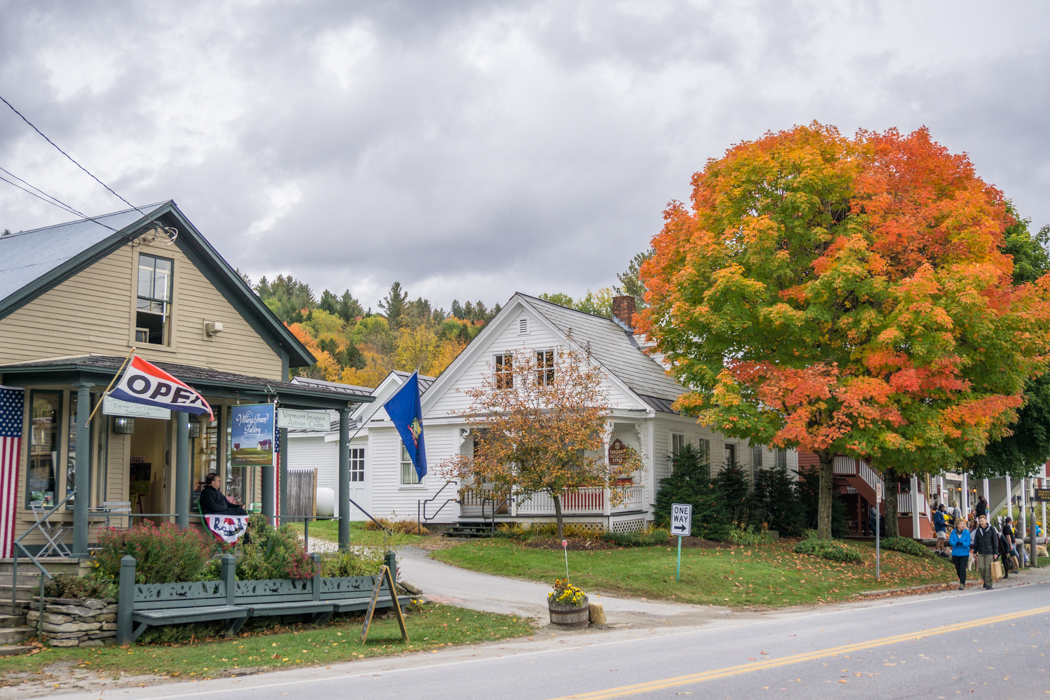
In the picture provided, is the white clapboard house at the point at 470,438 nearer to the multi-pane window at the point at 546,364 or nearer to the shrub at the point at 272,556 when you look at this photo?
the multi-pane window at the point at 546,364

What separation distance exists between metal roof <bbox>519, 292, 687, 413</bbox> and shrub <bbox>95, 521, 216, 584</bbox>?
50.9 ft

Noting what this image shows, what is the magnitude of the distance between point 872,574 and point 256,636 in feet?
49.8

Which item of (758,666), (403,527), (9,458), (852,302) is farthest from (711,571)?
(9,458)

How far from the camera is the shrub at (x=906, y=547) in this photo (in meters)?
26.6

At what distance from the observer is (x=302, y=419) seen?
16.9 m

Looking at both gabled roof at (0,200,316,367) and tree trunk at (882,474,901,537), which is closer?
gabled roof at (0,200,316,367)

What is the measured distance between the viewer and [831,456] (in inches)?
1027

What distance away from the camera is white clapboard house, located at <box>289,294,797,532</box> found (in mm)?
27141

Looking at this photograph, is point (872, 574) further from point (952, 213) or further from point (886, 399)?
point (952, 213)

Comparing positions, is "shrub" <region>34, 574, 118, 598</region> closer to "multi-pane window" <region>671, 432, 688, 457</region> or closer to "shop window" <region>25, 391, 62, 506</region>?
"shop window" <region>25, 391, 62, 506</region>

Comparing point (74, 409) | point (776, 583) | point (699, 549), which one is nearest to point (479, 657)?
point (74, 409)

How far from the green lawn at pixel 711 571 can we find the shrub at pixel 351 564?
499 centimetres

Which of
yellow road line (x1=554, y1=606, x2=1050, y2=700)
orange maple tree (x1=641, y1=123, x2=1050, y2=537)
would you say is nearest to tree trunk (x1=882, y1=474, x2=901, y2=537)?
orange maple tree (x1=641, y1=123, x2=1050, y2=537)

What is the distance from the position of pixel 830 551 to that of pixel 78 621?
17945 millimetres
